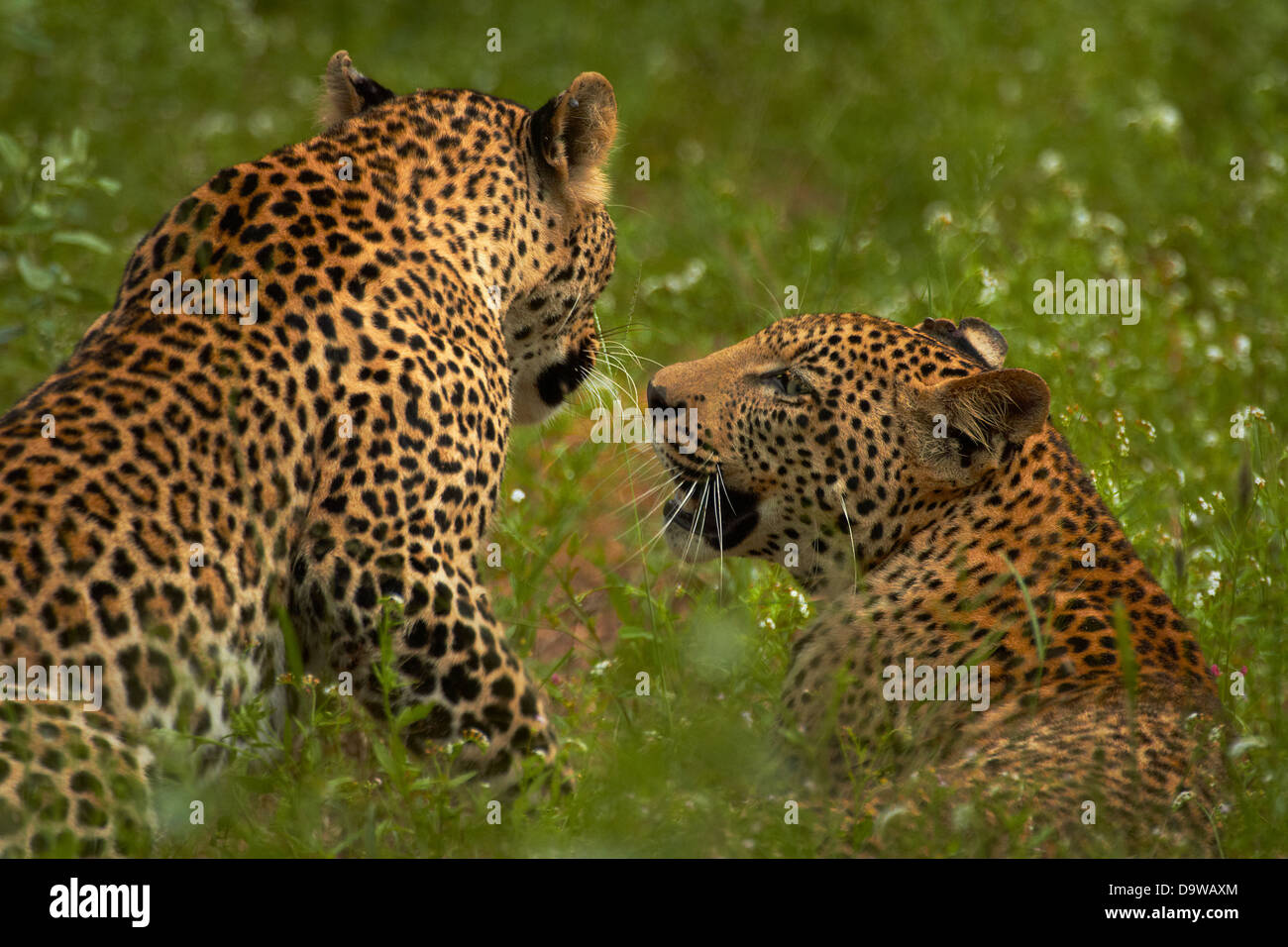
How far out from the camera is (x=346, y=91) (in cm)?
636

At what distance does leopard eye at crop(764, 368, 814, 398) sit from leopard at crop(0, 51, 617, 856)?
1.05m

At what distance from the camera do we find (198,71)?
42.3 ft

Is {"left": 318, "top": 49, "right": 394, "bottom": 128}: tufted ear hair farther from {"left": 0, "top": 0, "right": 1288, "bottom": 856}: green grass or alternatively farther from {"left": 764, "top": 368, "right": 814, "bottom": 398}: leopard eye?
{"left": 764, "top": 368, "right": 814, "bottom": 398}: leopard eye

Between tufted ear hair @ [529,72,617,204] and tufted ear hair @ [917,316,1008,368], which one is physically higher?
tufted ear hair @ [529,72,617,204]

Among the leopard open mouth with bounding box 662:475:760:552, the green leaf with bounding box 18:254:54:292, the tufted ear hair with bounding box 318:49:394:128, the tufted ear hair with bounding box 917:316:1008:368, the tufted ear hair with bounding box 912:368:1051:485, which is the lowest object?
the leopard open mouth with bounding box 662:475:760:552

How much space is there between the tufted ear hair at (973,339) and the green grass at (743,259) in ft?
2.67

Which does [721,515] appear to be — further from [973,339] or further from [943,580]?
[973,339]

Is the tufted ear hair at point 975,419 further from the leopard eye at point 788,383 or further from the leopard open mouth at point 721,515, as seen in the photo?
the leopard open mouth at point 721,515

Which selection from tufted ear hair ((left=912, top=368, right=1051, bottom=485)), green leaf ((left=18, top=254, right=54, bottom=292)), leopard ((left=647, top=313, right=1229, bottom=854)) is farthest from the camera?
green leaf ((left=18, top=254, right=54, bottom=292))

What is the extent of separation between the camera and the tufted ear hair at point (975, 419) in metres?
5.16

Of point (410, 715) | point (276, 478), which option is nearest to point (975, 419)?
point (410, 715)

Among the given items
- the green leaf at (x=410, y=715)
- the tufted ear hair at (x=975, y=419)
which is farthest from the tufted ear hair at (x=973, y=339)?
the green leaf at (x=410, y=715)

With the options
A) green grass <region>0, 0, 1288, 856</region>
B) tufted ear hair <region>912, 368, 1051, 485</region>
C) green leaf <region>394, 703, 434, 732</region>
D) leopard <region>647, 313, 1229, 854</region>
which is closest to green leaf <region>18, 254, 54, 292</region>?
green grass <region>0, 0, 1288, 856</region>

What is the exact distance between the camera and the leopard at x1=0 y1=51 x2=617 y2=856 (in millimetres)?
4488
